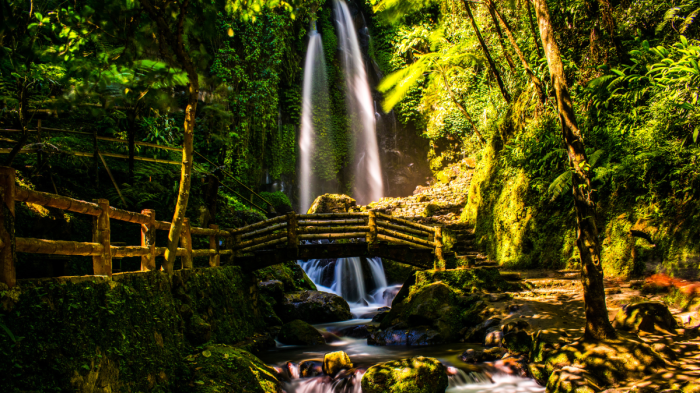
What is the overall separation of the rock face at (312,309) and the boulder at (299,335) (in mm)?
1590

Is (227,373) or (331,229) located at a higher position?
(331,229)

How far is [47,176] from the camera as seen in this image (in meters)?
7.77

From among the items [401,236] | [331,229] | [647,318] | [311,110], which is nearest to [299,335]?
[331,229]

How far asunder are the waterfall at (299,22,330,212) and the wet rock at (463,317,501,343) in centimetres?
1673

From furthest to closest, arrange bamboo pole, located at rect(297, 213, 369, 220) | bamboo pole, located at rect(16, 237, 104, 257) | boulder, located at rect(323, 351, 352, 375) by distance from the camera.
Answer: bamboo pole, located at rect(297, 213, 369, 220), boulder, located at rect(323, 351, 352, 375), bamboo pole, located at rect(16, 237, 104, 257)

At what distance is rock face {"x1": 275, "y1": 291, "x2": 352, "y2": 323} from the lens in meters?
11.2

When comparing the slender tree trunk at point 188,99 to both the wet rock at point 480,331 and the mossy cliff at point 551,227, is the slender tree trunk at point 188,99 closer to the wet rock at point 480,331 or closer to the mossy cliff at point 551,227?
the wet rock at point 480,331

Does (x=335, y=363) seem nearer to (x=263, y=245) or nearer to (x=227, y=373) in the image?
(x=227, y=373)

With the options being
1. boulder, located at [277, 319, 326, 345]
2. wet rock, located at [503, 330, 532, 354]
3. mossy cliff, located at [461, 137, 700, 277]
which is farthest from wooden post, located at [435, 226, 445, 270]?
boulder, located at [277, 319, 326, 345]

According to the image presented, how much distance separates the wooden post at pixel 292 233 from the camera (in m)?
9.66

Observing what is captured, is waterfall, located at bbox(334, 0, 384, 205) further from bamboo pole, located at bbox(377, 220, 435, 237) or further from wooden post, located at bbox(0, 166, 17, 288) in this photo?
wooden post, located at bbox(0, 166, 17, 288)

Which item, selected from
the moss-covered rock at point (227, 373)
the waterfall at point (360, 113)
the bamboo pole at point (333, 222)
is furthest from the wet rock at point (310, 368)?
the waterfall at point (360, 113)

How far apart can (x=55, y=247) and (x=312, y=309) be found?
27.1 feet

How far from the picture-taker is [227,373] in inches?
215
